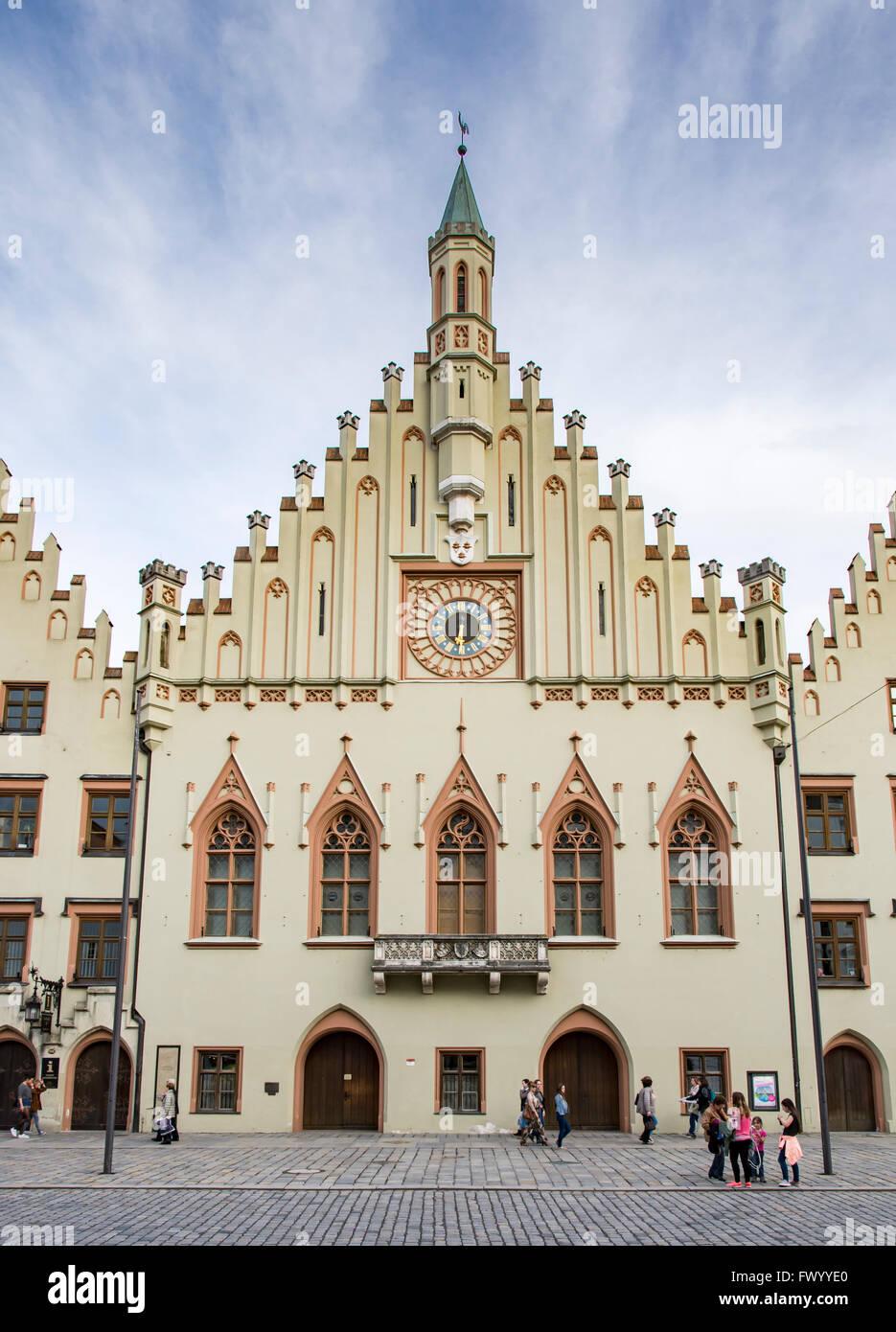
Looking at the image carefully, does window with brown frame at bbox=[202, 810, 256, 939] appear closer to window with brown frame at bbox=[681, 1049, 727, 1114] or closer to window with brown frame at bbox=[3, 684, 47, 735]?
window with brown frame at bbox=[3, 684, 47, 735]

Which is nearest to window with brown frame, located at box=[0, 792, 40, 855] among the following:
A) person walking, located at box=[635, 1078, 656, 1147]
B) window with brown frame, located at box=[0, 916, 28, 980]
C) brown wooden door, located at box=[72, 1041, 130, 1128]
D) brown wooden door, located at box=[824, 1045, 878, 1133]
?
window with brown frame, located at box=[0, 916, 28, 980]

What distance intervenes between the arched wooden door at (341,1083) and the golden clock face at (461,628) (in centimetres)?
1067

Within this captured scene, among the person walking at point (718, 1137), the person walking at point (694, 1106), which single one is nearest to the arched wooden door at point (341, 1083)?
the person walking at point (694, 1106)

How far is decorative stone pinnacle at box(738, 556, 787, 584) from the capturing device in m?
32.0

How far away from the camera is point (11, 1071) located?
29.3 m

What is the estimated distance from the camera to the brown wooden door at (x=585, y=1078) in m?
29.1

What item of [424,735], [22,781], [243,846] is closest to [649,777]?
[424,735]

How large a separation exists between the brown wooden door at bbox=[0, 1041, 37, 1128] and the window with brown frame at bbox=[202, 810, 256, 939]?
5390 millimetres

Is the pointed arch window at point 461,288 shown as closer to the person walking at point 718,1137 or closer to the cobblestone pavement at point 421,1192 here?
the cobblestone pavement at point 421,1192

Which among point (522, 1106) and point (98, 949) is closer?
point (522, 1106)

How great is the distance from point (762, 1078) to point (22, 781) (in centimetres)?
2078

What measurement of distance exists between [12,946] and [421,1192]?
A: 14987 millimetres

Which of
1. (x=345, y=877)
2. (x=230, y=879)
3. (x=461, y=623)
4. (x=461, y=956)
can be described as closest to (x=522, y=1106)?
(x=461, y=956)

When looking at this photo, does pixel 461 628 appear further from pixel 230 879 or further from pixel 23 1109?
pixel 23 1109
